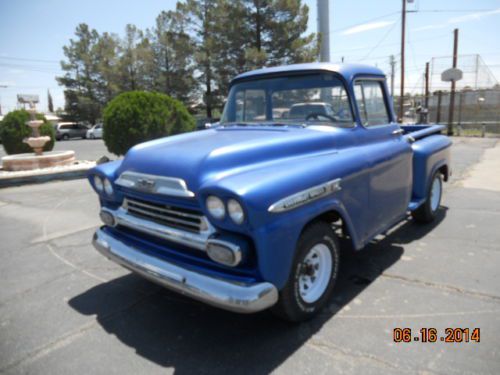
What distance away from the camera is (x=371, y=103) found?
3.78m

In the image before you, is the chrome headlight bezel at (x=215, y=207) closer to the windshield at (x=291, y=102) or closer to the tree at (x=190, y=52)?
the windshield at (x=291, y=102)

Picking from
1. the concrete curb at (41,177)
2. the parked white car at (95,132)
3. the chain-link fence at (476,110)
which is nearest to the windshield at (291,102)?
the concrete curb at (41,177)

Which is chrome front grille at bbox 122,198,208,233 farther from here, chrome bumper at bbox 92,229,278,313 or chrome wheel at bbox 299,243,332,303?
chrome wheel at bbox 299,243,332,303

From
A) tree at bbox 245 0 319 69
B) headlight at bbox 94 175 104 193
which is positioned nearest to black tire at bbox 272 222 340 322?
headlight at bbox 94 175 104 193

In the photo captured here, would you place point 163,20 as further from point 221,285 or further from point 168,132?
point 221,285

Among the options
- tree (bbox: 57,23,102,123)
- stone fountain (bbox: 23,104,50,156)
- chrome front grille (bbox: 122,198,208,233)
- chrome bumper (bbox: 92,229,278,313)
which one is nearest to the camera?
chrome bumper (bbox: 92,229,278,313)

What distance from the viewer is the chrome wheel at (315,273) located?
2.81 metres

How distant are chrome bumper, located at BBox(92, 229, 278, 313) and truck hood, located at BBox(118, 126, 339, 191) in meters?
0.58

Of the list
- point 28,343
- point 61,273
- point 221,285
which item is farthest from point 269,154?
point 61,273

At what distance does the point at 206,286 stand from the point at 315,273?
3.35 ft

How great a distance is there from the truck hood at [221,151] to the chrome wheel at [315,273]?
0.78 metres

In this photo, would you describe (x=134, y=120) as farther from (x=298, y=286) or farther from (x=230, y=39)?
(x=230, y=39)

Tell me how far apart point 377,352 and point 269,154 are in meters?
1.56

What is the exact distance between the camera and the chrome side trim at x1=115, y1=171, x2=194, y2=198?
8.31 ft
